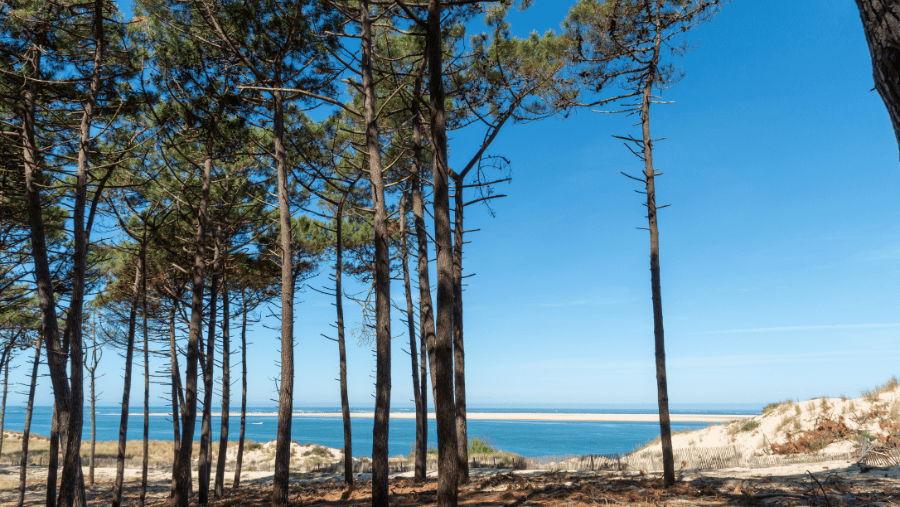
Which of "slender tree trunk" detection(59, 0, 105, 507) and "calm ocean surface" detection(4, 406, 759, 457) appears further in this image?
"calm ocean surface" detection(4, 406, 759, 457)

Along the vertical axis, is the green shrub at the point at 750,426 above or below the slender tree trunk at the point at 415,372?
below

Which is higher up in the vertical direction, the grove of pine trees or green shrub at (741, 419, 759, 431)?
the grove of pine trees

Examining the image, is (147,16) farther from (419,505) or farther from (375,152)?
(419,505)

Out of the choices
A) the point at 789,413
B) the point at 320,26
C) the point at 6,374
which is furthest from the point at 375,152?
the point at 6,374

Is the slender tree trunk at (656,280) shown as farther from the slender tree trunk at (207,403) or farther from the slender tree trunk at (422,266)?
the slender tree trunk at (207,403)

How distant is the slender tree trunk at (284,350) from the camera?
26.3ft

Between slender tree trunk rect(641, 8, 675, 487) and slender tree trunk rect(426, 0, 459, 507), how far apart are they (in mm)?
4557

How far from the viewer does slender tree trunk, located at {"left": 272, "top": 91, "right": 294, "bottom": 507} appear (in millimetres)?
8016

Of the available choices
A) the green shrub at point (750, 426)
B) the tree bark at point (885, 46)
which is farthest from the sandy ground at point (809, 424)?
the tree bark at point (885, 46)

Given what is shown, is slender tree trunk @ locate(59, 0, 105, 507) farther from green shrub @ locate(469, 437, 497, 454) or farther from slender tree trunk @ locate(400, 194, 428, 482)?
green shrub @ locate(469, 437, 497, 454)

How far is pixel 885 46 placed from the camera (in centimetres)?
245

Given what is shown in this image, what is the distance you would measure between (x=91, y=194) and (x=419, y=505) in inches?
365

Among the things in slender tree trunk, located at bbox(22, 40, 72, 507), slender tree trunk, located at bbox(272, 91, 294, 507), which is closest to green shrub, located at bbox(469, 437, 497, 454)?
slender tree trunk, located at bbox(272, 91, 294, 507)

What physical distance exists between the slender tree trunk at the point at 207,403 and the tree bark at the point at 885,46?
1354 cm
